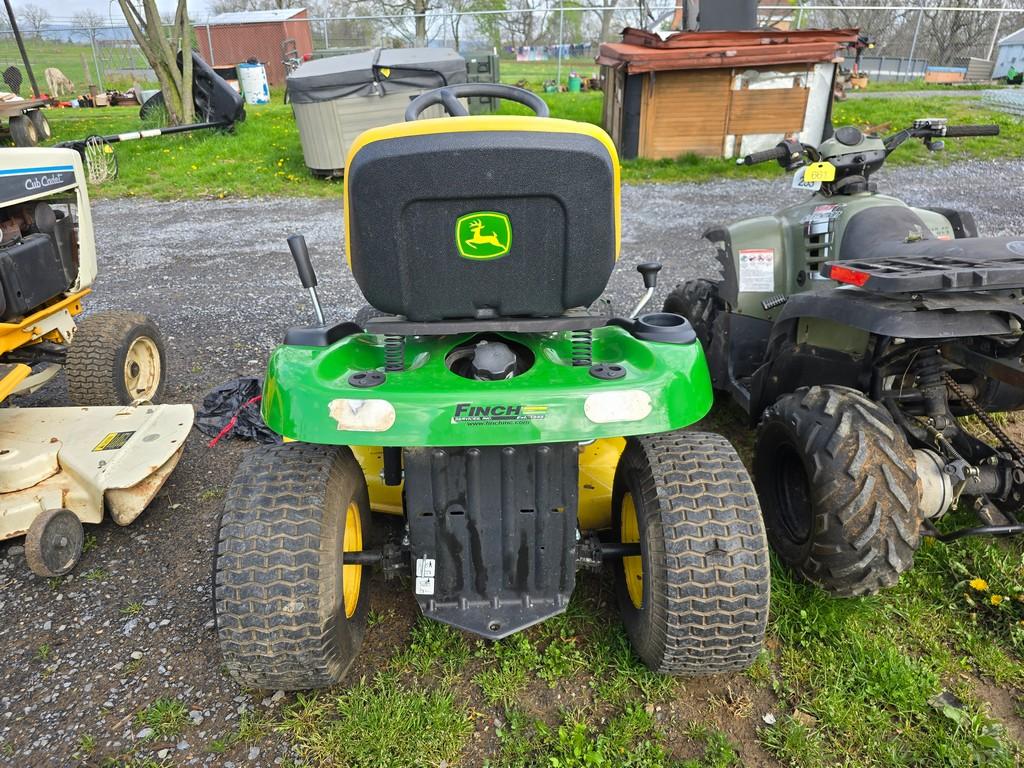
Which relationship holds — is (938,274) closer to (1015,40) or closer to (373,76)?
(373,76)

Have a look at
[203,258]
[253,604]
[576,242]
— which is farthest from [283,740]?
[203,258]

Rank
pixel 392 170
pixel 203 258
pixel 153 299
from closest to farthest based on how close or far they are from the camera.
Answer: pixel 392 170 → pixel 153 299 → pixel 203 258

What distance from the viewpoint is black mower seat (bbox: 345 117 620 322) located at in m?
1.94

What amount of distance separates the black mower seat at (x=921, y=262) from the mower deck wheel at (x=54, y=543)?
2.97m

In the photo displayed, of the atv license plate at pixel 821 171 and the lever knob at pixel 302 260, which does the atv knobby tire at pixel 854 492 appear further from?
the lever knob at pixel 302 260

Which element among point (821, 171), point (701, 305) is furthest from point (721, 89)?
point (821, 171)

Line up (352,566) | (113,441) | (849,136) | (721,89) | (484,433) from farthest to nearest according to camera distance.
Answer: (721,89) → (849,136) → (113,441) → (352,566) → (484,433)

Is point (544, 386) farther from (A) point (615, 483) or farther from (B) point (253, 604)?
(B) point (253, 604)

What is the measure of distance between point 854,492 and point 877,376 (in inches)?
23.8

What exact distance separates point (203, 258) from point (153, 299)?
1.40 m

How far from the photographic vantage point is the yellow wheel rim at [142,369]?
421 cm

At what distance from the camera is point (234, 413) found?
423 cm

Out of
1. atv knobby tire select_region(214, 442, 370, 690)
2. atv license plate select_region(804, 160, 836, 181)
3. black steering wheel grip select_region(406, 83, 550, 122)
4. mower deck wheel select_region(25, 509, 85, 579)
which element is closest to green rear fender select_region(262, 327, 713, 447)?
atv knobby tire select_region(214, 442, 370, 690)

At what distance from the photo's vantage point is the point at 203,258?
7816 millimetres
